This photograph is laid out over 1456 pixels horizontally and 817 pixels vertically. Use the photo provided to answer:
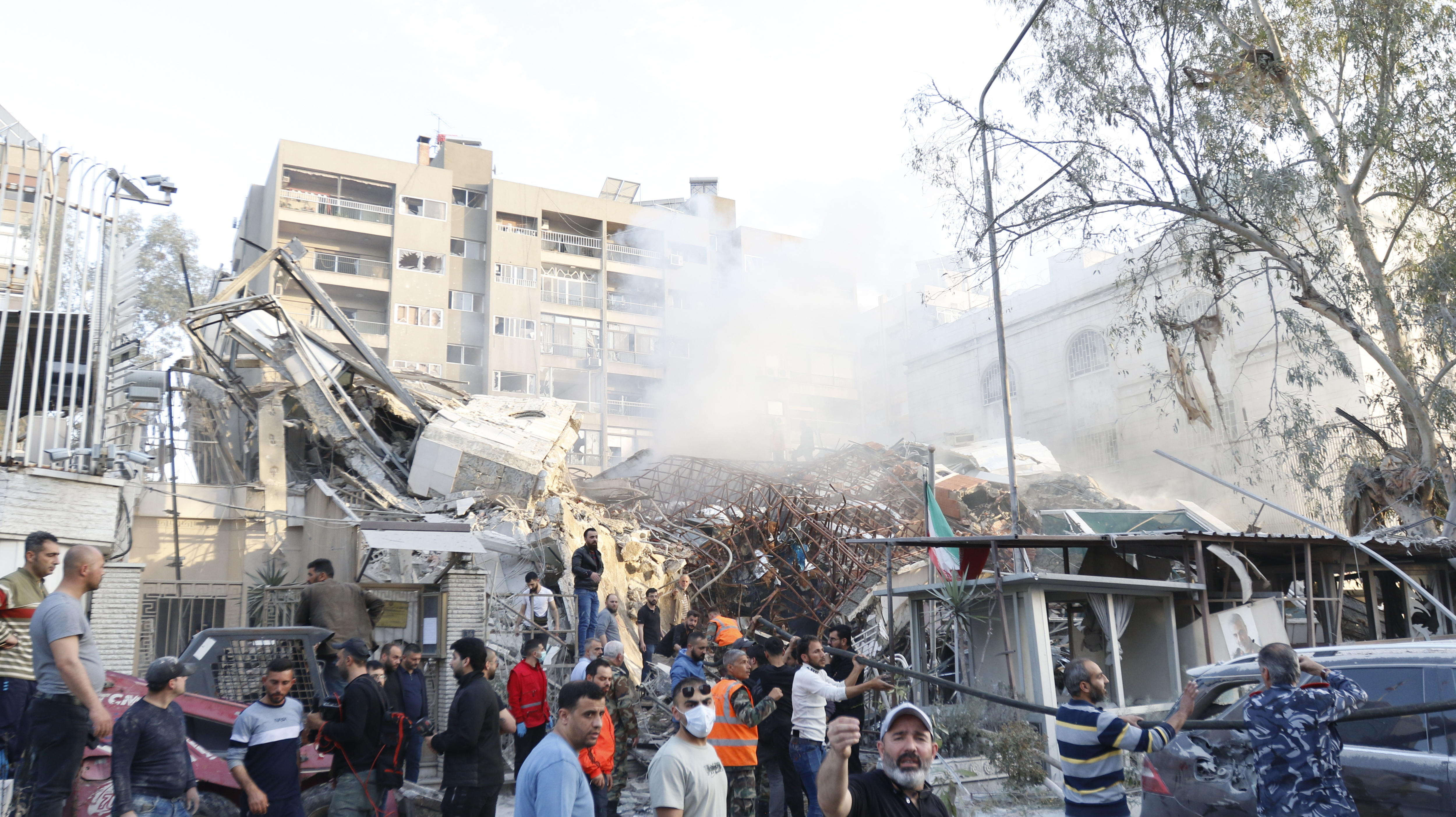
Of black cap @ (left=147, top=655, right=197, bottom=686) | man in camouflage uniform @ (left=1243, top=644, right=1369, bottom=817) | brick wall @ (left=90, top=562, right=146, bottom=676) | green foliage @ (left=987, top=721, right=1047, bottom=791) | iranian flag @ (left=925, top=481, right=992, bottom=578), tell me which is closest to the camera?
man in camouflage uniform @ (left=1243, top=644, right=1369, bottom=817)

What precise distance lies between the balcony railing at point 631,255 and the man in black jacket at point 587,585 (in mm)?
34183

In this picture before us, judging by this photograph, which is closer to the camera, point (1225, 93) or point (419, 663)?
point (419, 663)

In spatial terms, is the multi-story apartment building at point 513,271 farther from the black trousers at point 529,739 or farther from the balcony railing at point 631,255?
the black trousers at point 529,739

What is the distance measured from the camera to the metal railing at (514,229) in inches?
1667

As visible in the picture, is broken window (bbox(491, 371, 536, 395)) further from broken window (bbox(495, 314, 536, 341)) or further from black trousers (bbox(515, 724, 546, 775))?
black trousers (bbox(515, 724, 546, 775))

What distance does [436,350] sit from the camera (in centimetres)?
3997

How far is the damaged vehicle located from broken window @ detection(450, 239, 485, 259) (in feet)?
129

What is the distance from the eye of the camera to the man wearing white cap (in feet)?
9.66

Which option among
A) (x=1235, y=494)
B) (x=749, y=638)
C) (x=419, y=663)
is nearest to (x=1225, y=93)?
(x=749, y=638)

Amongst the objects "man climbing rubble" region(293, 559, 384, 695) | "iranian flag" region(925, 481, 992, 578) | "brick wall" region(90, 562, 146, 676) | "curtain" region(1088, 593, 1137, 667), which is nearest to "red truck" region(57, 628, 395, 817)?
"man climbing rubble" region(293, 559, 384, 695)

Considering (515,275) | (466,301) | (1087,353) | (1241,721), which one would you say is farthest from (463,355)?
(1241,721)

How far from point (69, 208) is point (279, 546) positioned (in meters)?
9.19

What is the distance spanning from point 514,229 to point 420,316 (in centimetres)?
606

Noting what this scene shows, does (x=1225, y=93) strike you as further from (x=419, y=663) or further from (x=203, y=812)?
(x=203, y=812)
